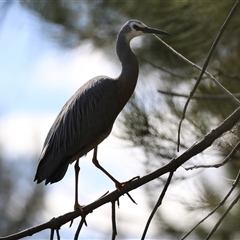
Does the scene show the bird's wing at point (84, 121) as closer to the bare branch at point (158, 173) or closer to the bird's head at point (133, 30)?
the bird's head at point (133, 30)

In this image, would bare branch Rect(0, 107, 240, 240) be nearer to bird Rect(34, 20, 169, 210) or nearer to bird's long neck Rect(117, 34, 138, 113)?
bird Rect(34, 20, 169, 210)

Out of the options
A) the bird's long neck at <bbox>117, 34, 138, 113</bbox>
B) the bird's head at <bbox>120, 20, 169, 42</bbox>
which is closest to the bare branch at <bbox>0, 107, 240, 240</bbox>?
the bird's long neck at <bbox>117, 34, 138, 113</bbox>

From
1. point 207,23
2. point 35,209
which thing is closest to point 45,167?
point 207,23

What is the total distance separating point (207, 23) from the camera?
3.44m

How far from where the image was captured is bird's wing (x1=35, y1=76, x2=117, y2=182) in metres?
2.12

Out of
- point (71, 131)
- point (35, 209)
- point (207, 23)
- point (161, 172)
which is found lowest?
point (161, 172)

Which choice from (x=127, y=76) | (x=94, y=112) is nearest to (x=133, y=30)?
(x=127, y=76)

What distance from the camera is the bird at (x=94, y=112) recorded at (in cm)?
213

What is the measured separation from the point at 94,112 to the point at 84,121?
0.04m

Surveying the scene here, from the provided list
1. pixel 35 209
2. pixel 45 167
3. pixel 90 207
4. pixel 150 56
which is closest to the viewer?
pixel 90 207

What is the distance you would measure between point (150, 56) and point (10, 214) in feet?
8.51

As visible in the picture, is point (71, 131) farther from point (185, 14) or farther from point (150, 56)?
point (150, 56)

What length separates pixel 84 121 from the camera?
7.20ft

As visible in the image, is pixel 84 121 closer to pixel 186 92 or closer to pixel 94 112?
pixel 94 112
